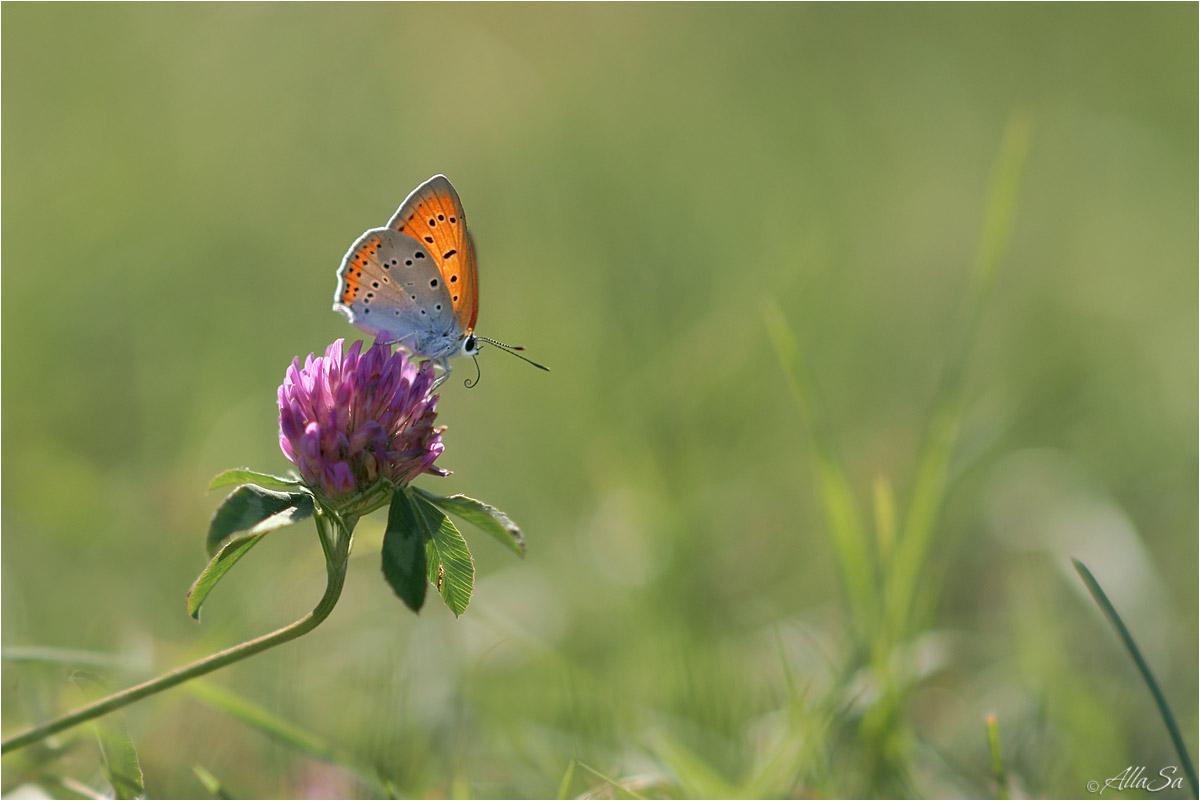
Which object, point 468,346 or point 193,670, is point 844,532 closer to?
point 468,346

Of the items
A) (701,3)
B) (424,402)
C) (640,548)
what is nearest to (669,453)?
(640,548)

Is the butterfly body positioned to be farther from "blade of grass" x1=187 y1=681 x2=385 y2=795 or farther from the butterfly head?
"blade of grass" x1=187 y1=681 x2=385 y2=795

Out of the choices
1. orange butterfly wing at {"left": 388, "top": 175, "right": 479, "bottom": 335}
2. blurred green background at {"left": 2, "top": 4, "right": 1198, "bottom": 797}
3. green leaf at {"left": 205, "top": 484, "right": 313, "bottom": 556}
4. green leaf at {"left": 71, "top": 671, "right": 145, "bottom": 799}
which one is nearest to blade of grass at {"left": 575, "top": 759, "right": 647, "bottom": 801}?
blurred green background at {"left": 2, "top": 4, "right": 1198, "bottom": 797}

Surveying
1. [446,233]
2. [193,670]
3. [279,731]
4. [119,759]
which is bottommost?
[279,731]

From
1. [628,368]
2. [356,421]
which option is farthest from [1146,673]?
[628,368]

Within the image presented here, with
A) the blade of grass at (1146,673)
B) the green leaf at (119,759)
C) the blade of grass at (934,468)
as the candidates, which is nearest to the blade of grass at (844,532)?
the blade of grass at (934,468)
